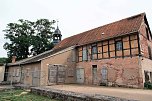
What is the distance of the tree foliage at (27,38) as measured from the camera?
34.7 meters

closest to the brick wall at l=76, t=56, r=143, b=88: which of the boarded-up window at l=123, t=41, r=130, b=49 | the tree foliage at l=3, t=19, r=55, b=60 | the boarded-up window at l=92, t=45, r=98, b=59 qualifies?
the boarded-up window at l=92, t=45, r=98, b=59

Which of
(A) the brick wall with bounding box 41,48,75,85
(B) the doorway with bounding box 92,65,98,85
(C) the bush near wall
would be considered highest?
(A) the brick wall with bounding box 41,48,75,85

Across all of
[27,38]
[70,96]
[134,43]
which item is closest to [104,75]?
[134,43]

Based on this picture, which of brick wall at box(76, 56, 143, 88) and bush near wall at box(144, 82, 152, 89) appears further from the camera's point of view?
brick wall at box(76, 56, 143, 88)

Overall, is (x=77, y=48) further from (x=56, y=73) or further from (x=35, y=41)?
(x=35, y=41)

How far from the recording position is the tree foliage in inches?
1367

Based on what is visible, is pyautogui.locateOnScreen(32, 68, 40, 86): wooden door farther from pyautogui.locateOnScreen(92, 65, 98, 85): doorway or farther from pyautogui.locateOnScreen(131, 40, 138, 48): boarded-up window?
pyautogui.locateOnScreen(131, 40, 138, 48): boarded-up window

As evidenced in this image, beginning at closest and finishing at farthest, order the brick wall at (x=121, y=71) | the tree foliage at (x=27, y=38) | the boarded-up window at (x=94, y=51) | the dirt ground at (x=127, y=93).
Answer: the dirt ground at (x=127, y=93) → the brick wall at (x=121, y=71) → the boarded-up window at (x=94, y=51) → the tree foliage at (x=27, y=38)

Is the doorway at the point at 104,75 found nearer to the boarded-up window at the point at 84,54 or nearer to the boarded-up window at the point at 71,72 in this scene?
the boarded-up window at the point at 84,54

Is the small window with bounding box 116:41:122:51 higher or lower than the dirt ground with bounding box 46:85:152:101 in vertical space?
higher

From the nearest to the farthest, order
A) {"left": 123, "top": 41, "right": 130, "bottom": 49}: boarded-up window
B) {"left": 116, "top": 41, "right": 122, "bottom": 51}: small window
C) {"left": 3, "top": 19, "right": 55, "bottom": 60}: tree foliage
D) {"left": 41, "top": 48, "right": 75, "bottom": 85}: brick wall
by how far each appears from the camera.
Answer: {"left": 123, "top": 41, "right": 130, "bottom": 49}: boarded-up window, {"left": 116, "top": 41, "right": 122, "bottom": 51}: small window, {"left": 41, "top": 48, "right": 75, "bottom": 85}: brick wall, {"left": 3, "top": 19, "right": 55, "bottom": 60}: tree foliage

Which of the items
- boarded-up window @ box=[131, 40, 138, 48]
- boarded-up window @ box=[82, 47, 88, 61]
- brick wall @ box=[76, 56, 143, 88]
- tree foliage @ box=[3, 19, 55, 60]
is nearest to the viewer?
brick wall @ box=[76, 56, 143, 88]

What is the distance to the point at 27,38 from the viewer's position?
34344mm

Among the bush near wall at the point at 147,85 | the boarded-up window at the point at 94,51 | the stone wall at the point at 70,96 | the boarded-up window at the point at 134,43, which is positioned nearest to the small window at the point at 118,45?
the boarded-up window at the point at 134,43
